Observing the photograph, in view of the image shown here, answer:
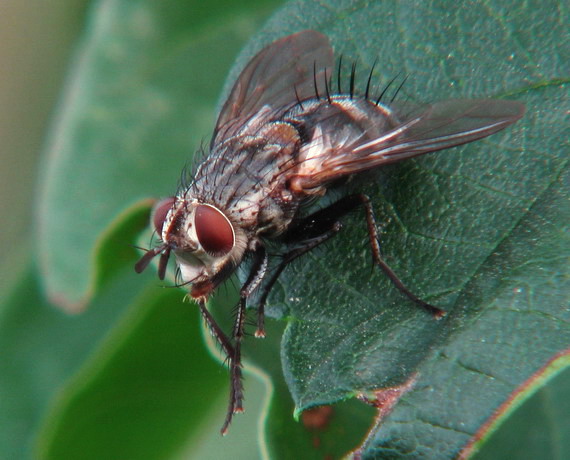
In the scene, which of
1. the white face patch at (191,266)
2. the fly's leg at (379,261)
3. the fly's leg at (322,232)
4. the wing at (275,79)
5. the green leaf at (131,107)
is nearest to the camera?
the fly's leg at (379,261)

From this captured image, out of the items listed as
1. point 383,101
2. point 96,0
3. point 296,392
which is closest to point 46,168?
point 96,0

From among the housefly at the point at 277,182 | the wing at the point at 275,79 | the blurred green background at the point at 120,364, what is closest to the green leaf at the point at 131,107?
the blurred green background at the point at 120,364

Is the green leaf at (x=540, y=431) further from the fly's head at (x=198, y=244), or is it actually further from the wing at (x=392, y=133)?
the fly's head at (x=198, y=244)

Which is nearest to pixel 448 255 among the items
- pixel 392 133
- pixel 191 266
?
pixel 392 133

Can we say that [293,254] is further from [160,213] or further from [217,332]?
[160,213]

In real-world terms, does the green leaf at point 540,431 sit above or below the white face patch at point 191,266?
above

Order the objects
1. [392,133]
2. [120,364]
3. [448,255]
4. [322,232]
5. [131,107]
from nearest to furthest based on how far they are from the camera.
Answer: [448,255] → [392,133] → [322,232] → [120,364] → [131,107]
